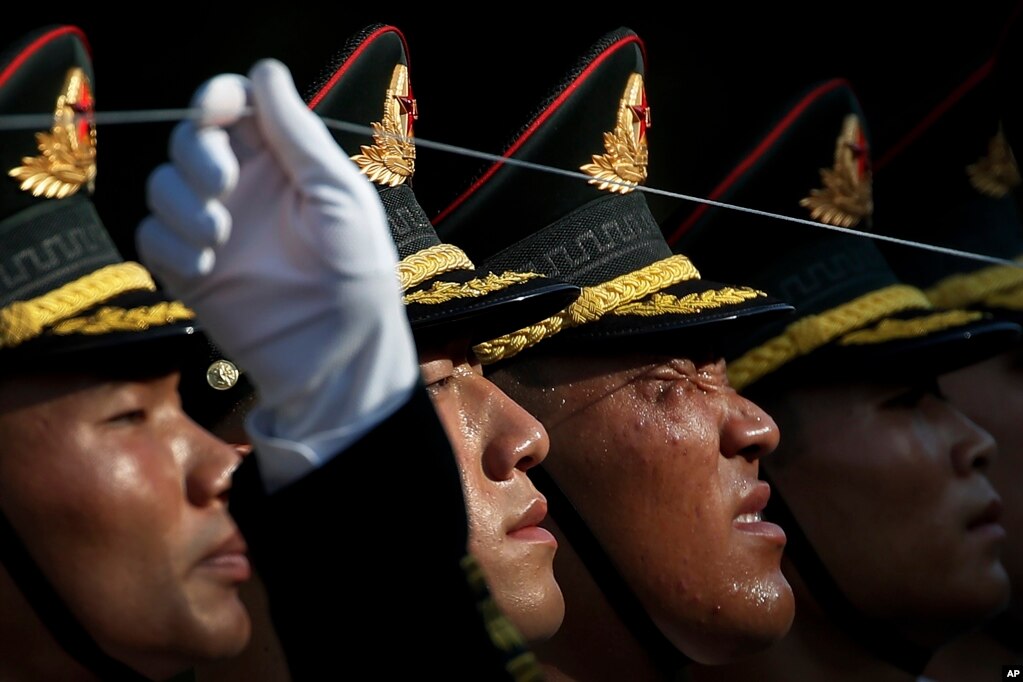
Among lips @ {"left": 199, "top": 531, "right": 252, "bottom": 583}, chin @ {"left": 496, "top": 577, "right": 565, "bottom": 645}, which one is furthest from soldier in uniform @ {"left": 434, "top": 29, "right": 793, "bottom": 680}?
lips @ {"left": 199, "top": 531, "right": 252, "bottom": 583}

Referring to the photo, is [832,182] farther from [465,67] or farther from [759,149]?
[465,67]

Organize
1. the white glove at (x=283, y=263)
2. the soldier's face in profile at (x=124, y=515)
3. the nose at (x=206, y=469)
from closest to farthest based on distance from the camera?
the white glove at (x=283, y=263), the soldier's face in profile at (x=124, y=515), the nose at (x=206, y=469)

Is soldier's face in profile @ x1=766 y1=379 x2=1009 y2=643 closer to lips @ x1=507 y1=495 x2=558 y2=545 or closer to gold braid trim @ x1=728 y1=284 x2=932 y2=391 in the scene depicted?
gold braid trim @ x1=728 y1=284 x2=932 y2=391

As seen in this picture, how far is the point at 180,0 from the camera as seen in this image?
385 centimetres

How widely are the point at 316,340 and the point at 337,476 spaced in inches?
6.4

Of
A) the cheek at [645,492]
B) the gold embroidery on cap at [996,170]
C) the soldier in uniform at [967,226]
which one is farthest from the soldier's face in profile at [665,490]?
the gold embroidery on cap at [996,170]

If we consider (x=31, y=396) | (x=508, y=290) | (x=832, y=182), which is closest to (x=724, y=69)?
(x=832, y=182)

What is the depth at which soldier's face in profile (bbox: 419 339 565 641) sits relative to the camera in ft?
10.7

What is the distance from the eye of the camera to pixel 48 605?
2.93m

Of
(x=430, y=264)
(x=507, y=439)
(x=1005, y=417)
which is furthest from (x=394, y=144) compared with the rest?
(x=1005, y=417)

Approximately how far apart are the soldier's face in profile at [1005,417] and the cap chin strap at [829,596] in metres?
0.87

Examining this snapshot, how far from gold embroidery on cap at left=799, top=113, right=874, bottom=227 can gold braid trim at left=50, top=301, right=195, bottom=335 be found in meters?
2.21

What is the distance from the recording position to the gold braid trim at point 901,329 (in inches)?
180

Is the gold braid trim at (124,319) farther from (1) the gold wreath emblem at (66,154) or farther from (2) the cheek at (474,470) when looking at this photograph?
(2) the cheek at (474,470)
